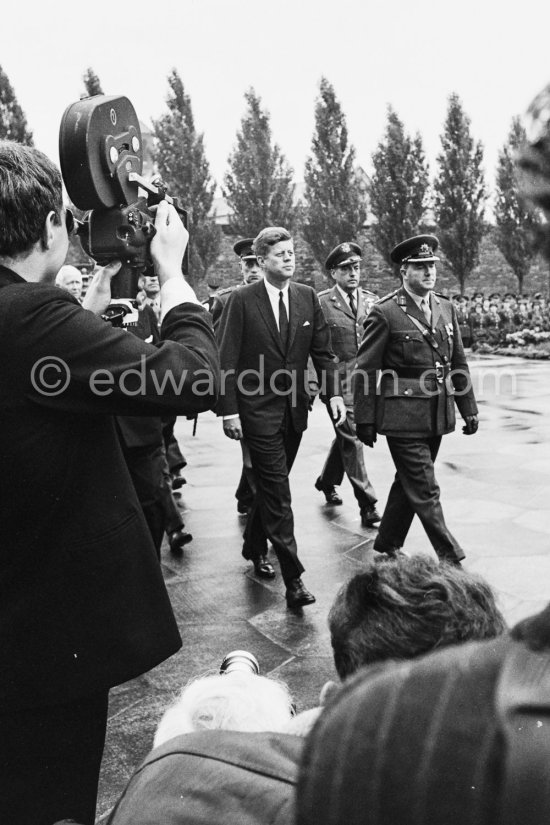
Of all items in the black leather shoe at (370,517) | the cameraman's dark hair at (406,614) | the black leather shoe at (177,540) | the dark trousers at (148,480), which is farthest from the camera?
the black leather shoe at (370,517)

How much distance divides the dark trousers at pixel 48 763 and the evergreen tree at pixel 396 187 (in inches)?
1420

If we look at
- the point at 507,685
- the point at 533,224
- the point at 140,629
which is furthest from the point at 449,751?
the point at 140,629

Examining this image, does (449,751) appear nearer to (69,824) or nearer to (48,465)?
(69,824)

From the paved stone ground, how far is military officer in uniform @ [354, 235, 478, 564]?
0.44 m

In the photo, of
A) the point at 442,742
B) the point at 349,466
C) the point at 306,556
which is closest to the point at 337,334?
the point at 349,466

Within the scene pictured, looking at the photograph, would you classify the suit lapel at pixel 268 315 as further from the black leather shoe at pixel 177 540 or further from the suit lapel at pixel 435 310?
the black leather shoe at pixel 177 540

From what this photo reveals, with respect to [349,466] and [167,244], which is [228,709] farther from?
[349,466]

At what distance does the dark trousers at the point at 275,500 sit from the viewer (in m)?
4.31

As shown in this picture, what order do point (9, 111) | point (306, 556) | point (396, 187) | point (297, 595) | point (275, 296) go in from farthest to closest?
point (396, 187) < point (9, 111) < point (306, 556) < point (275, 296) < point (297, 595)

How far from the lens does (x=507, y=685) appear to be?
0.62 metres

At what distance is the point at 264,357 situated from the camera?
4852 mm

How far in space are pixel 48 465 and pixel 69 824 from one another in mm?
709

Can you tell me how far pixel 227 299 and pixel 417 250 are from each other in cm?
131

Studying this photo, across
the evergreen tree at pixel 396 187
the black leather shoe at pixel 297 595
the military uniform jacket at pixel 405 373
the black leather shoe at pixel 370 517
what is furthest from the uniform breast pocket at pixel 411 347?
the evergreen tree at pixel 396 187
